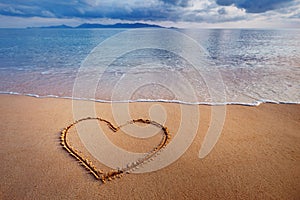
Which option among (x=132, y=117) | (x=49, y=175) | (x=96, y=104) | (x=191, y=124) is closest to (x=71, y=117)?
(x=96, y=104)

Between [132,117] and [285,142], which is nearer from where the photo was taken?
[285,142]

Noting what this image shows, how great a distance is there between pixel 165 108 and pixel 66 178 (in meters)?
3.25

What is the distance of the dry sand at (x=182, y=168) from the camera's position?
8.82 feet

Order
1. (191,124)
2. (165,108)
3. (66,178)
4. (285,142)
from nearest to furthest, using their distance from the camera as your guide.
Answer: (66,178)
(285,142)
(191,124)
(165,108)

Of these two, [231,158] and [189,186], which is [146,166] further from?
[231,158]

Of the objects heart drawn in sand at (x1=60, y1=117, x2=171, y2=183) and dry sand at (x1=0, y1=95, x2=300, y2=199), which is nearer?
dry sand at (x1=0, y1=95, x2=300, y2=199)

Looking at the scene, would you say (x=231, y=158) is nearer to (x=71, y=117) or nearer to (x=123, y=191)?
(x=123, y=191)

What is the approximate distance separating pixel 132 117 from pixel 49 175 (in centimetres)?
237

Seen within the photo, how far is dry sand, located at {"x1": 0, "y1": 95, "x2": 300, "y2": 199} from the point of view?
8.82 feet

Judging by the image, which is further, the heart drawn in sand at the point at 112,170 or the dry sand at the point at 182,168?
the heart drawn in sand at the point at 112,170

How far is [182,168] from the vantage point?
10.3 ft

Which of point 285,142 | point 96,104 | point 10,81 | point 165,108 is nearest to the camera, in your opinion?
point 285,142

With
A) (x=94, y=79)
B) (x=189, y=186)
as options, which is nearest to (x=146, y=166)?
(x=189, y=186)

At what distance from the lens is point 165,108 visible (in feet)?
17.6
